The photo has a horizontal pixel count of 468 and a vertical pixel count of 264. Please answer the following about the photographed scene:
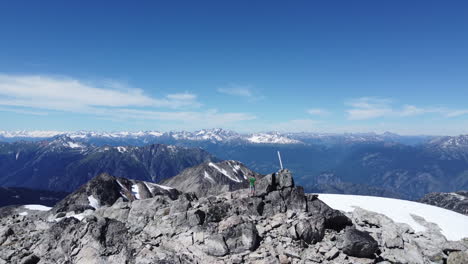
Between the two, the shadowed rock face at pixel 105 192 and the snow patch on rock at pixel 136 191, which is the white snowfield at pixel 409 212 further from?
the snow patch on rock at pixel 136 191

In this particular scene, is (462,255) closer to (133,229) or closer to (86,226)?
(133,229)

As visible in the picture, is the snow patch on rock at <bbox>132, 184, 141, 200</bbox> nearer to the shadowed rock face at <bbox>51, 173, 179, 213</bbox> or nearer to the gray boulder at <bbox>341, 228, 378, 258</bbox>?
the shadowed rock face at <bbox>51, 173, 179, 213</bbox>

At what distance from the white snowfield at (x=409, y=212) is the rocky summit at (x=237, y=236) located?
7.89 m

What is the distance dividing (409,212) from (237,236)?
1166 inches

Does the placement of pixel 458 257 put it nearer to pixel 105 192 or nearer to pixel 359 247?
pixel 359 247

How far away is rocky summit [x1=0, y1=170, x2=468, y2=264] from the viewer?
832 inches

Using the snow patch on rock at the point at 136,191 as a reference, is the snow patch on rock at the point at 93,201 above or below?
above

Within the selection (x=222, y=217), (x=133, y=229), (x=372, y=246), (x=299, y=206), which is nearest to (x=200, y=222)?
(x=222, y=217)

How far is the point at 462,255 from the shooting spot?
21.2m

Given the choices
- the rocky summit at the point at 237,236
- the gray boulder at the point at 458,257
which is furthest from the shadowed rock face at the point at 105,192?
the gray boulder at the point at 458,257

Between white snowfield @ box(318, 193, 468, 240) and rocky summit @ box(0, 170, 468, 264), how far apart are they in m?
7.89

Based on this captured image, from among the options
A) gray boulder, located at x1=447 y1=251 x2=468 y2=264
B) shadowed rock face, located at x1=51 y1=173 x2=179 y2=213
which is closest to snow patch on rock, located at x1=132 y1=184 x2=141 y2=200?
shadowed rock face, located at x1=51 y1=173 x2=179 y2=213

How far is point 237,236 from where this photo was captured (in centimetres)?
2266

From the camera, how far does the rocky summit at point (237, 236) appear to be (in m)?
21.1
